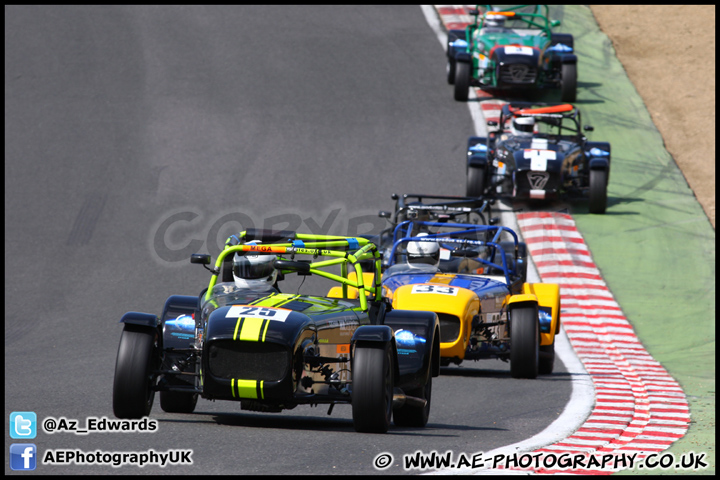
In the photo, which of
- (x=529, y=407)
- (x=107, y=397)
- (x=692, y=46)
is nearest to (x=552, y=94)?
(x=692, y=46)

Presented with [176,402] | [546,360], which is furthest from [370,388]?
[546,360]

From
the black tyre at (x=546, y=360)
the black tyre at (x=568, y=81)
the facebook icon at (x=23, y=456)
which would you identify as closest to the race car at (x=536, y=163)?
the black tyre at (x=568, y=81)

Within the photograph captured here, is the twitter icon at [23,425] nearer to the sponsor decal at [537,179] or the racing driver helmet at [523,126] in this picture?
the sponsor decal at [537,179]

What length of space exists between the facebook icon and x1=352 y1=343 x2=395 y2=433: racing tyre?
227 cm

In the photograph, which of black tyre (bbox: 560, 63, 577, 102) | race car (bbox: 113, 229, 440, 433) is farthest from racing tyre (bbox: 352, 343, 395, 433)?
black tyre (bbox: 560, 63, 577, 102)

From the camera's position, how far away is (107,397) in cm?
959

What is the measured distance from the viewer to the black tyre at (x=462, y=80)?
24.1 meters

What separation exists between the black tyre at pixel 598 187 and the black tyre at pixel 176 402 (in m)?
12.3

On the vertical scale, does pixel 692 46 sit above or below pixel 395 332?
above

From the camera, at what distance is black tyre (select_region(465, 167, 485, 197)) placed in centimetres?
1962

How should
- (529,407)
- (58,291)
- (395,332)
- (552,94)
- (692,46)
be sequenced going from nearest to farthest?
(395,332), (529,407), (58,291), (552,94), (692,46)

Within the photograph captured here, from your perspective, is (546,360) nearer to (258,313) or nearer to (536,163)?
(258,313)

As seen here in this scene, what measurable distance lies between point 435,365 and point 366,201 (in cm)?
1049

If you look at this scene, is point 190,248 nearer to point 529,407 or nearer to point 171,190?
point 171,190
